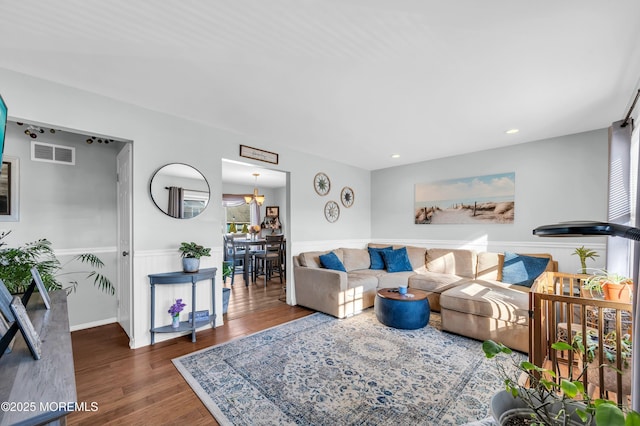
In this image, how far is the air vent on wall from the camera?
3.02 meters

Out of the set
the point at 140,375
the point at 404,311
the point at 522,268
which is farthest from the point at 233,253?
the point at 522,268

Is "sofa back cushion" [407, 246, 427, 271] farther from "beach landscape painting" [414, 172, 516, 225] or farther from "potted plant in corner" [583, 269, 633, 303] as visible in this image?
"potted plant in corner" [583, 269, 633, 303]

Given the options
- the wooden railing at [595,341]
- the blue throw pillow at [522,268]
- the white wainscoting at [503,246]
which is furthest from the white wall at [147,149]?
the blue throw pillow at [522,268]

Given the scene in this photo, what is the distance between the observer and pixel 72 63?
2.06 m

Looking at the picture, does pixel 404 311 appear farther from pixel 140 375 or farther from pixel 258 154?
pixel 258 154

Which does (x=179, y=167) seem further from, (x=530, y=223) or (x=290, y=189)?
(x=530, y=223)

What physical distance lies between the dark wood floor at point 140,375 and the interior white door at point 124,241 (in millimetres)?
251

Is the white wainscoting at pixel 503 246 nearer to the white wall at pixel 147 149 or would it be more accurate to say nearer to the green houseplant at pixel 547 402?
the white wall at pixel 147 149

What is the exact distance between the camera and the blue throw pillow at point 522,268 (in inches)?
137

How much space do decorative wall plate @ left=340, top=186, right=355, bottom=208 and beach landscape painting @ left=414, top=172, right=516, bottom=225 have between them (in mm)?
1201

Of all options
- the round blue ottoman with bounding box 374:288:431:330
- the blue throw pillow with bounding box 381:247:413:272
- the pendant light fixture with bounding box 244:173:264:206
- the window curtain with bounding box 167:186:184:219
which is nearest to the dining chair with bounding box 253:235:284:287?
the pendant light fixture with bounding box 244:173:264:206

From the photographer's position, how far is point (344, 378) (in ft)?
7.18

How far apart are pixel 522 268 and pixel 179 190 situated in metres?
4.38

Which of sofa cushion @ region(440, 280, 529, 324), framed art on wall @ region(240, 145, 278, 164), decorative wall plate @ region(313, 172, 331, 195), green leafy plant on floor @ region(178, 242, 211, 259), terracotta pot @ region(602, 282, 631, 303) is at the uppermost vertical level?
framed art on wall @ region(240, 145, 278, 164)
